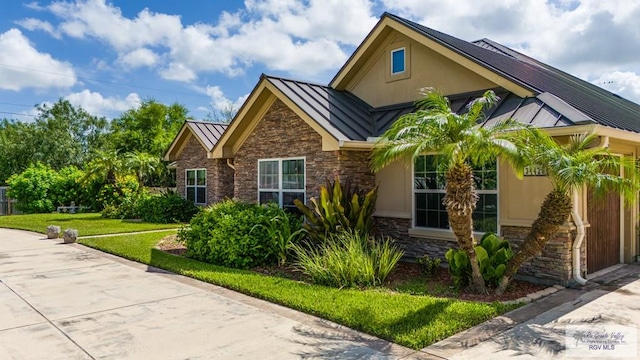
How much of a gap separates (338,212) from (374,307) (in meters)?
3.42

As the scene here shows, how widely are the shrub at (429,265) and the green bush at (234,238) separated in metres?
3.36

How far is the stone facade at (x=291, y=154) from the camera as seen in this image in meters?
11.0

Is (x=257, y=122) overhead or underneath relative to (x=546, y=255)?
overhead

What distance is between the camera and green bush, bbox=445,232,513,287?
7.68 metres

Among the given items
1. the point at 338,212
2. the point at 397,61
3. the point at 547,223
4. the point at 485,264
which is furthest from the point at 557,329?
the point at 397,61

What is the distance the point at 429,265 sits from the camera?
9219mm

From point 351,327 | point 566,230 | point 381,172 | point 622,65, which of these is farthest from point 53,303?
point 622,65

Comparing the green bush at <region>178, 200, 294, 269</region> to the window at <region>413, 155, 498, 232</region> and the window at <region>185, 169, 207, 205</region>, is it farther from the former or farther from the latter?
the window at <region>185, 169, 207, 205</region>

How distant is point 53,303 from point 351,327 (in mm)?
5000

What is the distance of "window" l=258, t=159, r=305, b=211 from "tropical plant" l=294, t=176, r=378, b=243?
2033 mm

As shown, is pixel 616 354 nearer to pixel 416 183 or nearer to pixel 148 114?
pixel 416 183

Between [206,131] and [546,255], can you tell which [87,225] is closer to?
[206,131]

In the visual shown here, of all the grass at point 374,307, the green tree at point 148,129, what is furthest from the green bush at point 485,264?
the green tree at point 148,129

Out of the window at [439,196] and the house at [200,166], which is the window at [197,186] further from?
the window at [439,196]
